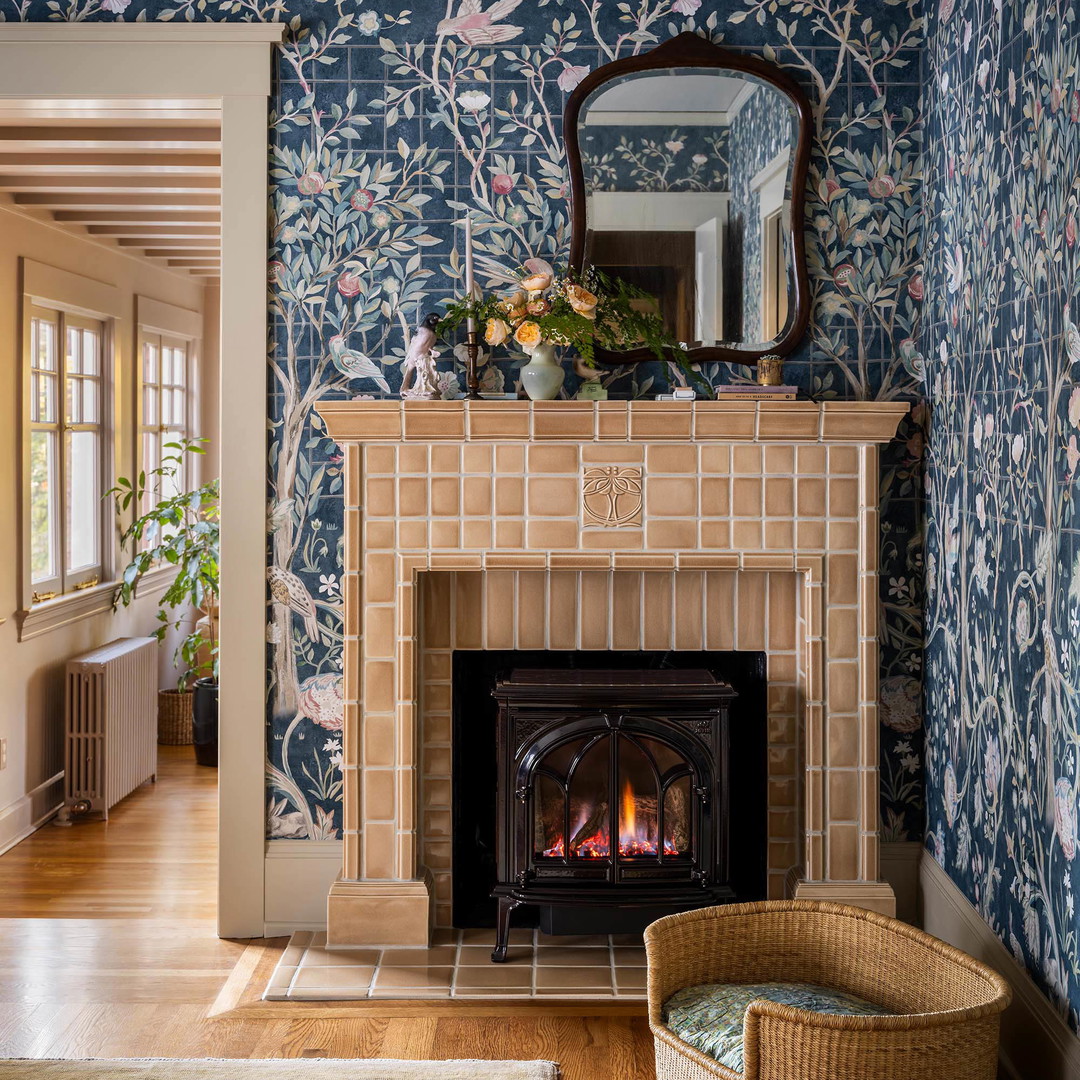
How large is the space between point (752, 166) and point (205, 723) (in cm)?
356

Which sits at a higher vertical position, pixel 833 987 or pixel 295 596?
pixel 295 596

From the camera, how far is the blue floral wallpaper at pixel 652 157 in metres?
3.24

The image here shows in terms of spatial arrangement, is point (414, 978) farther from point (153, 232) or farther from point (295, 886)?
point (153, 232)

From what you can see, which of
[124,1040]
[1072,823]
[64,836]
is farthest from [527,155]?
[64,836]

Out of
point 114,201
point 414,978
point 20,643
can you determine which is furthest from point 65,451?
point 414,978

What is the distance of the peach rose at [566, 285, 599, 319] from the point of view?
307 centimetres

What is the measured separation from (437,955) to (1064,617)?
5.97ft

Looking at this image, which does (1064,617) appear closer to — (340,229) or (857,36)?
(857,36)

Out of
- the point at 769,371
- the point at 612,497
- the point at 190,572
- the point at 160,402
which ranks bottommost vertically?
the point at 190,572

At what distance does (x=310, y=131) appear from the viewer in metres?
3.26

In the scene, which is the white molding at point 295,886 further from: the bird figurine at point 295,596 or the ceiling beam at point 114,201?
the ceiling beam at point 114,201

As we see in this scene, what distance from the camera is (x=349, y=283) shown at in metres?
3.29

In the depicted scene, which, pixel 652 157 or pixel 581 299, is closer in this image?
pixel 581 299

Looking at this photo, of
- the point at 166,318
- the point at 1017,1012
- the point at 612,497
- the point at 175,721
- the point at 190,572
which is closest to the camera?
the point at 1017,1012
